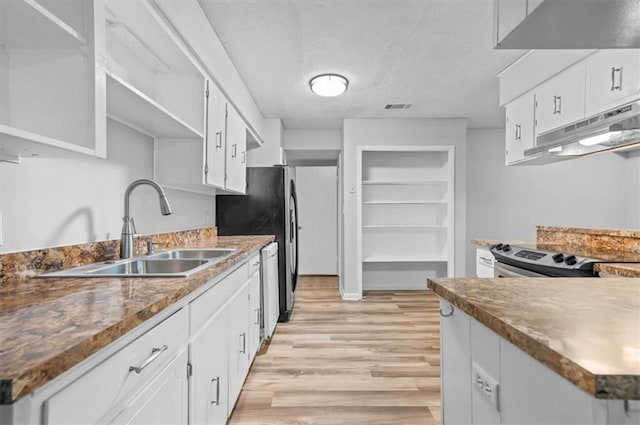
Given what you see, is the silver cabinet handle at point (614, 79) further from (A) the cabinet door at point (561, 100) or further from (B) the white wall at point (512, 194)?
(B) the white wall at point (512, 194)

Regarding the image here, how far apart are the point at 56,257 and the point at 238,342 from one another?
997 mm

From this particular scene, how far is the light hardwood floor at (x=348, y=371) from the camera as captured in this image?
2076 millimetres

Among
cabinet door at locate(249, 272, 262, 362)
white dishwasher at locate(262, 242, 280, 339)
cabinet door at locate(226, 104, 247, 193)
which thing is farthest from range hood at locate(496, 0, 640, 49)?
white dishwasher at locate(262, 242, 280, 339)

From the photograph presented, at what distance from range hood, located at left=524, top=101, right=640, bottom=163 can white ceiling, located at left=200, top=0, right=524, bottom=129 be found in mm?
833

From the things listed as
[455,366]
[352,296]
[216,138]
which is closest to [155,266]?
[216,138]

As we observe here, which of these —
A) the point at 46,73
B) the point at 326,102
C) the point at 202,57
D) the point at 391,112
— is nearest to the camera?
the point at 46,73

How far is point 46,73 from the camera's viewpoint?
117cm

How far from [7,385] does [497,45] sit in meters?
1.42

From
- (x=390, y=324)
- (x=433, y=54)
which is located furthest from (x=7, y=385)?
(x=390, y=324)

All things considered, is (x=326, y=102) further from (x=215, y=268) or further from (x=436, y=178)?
(x=215, y=268)

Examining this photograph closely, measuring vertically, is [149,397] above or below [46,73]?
below

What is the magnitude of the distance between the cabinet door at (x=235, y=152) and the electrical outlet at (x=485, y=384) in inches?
90.7

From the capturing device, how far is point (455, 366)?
3.91ft

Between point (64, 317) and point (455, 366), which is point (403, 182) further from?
point (64, 317)
